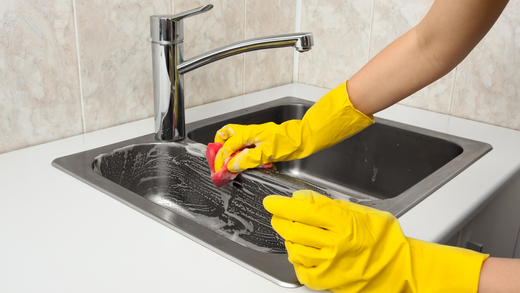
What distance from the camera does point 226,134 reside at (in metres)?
1.01

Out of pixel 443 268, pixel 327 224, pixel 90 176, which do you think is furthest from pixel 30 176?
pixel 443 268

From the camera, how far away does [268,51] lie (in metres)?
1.53

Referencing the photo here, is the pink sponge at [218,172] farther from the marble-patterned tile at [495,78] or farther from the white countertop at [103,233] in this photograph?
the marble-patterned tile at [495,78]

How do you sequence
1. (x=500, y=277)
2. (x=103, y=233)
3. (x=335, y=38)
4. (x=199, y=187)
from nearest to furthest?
(x=500, y=277)
(x=103, y=233)
(x=199, y=187)
(x=335, y=38)

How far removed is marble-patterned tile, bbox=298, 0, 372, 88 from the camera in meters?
1.45

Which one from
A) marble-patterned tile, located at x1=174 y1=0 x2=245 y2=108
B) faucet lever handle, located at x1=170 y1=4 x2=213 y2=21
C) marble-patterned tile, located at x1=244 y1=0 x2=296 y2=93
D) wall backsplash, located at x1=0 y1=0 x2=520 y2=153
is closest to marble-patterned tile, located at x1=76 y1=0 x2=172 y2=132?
wall backsplash, located at x1=0 y1=0 x2=520 y2=153

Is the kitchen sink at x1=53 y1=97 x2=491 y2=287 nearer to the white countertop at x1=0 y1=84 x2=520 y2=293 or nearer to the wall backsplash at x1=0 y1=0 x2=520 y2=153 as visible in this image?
the white countertop at x1=0 y1=84 x2=520 y2=293

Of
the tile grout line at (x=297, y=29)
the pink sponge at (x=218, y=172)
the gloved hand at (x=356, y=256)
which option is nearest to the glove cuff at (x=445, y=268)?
the gloved hand at (x=356, y=256)

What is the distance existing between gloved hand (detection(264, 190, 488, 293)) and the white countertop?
54 millimetres

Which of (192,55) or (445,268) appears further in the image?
(192,55)

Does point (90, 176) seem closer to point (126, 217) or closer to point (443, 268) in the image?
point (126, 217)

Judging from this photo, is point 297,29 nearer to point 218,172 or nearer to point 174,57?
point 174,57

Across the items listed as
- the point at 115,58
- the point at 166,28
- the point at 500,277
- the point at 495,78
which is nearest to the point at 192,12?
the point at 166,28

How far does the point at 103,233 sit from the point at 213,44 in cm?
78
